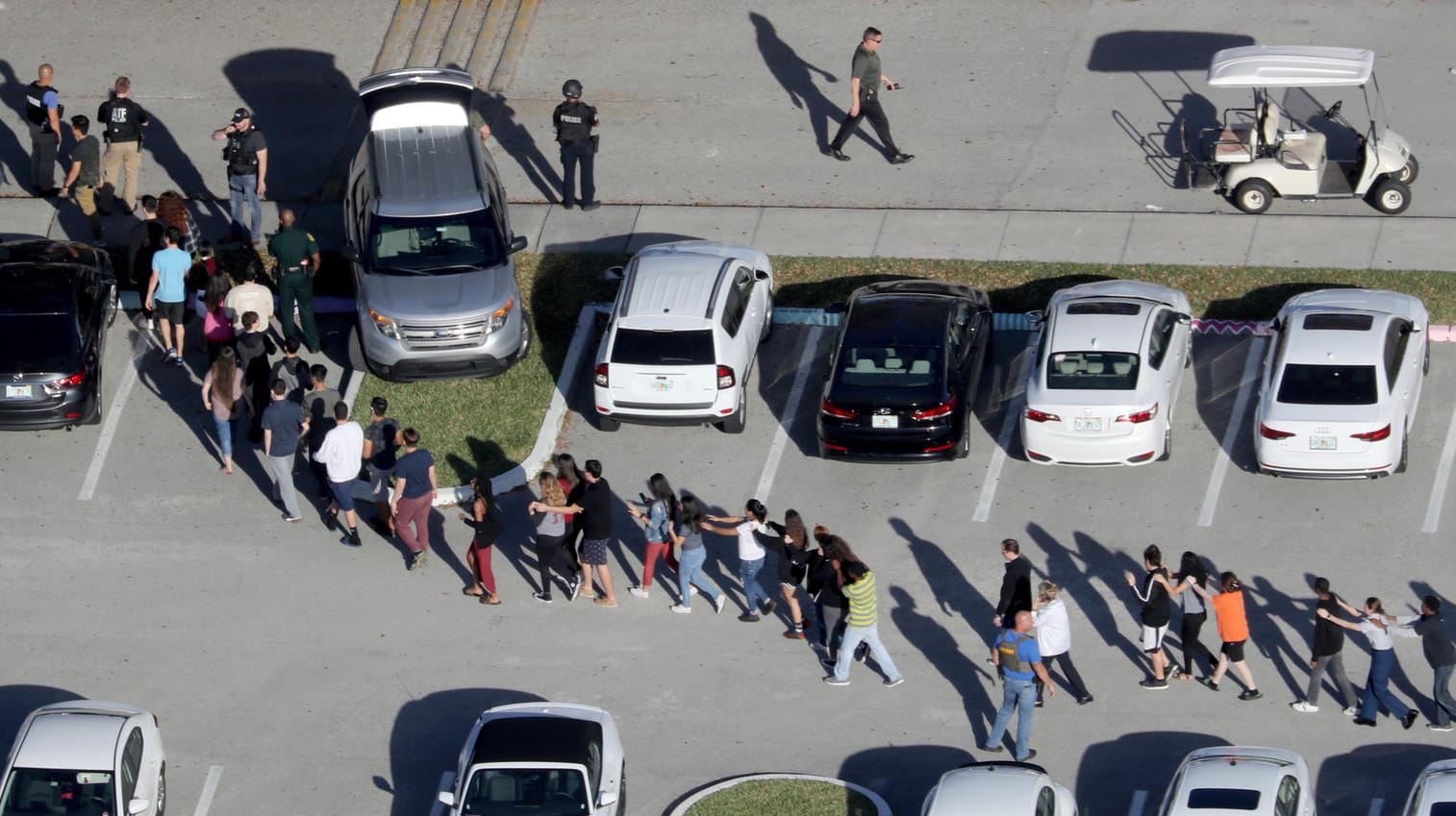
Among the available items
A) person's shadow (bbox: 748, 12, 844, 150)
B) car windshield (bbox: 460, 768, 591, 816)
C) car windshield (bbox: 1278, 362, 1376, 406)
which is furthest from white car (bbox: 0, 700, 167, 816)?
person's shadow (bbox: 748, 12, 844, 150)

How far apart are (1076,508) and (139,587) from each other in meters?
9.72

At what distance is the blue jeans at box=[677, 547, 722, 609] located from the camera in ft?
69.1

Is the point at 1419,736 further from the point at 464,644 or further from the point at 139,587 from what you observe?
the point at 139,587

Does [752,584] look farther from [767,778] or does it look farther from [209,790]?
[209,790]

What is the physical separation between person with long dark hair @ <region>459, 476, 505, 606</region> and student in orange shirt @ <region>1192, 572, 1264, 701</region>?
673 centimetres

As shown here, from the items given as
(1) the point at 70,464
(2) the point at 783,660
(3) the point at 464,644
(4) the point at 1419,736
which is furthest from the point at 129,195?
(4) the point at 1419,736

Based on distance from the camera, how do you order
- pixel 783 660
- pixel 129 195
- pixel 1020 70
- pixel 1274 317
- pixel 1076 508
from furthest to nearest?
pixel 1020 70 → pixel 129 195 → pixel 1274 317 → pixel 1076 508 → pixel 783 660

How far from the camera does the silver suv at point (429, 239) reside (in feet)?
78.1

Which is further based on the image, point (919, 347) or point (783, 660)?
point (919, 347)

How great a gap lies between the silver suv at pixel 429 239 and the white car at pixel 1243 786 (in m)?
9.52

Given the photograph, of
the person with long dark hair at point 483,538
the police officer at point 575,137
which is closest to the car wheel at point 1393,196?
the police officer at point 575,137

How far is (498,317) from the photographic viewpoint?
23.9 m

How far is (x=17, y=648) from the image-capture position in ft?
69.7

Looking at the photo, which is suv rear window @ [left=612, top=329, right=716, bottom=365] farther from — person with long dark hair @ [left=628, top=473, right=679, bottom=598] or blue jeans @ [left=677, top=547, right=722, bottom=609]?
blue jeans @ [left=677, top=547, right=722, bottom=609]
